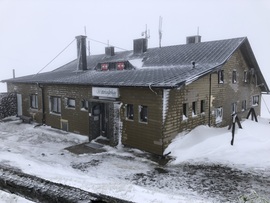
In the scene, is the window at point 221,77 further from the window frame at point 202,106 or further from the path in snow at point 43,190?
the path in snow at point 43,190

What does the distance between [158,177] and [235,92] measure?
11.6 m

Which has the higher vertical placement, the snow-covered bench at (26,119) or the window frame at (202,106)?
the window frame at (202,106)

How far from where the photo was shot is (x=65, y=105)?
1767cm

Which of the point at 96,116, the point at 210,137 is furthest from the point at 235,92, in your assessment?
the point at 96,116

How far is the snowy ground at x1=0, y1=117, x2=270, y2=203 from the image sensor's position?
26.5 ft

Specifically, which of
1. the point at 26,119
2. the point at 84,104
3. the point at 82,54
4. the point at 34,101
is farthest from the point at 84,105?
the point at 26,119

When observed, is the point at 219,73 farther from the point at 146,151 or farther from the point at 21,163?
the point at 21,163

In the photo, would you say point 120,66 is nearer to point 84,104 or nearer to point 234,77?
point 84,104

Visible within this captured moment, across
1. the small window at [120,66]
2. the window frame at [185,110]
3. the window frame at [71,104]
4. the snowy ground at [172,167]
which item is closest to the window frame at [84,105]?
the window frame at [71,104]

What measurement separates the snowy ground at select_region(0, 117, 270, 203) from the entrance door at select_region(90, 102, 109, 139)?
1.61 m

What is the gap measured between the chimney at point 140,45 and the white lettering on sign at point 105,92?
7622mm

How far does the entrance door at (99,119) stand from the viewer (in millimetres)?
15305

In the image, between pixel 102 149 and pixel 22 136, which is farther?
pixel 22 136

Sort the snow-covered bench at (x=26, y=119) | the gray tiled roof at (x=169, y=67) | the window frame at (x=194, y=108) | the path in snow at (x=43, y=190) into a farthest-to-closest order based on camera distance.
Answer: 1. the snow-covered bench at (x=26, y=119)
2. the window frame at (x=194, y=108)
3. the gray tiled roof at (x=169, y=67)
4. the path in snow at (x=43, y=190)
